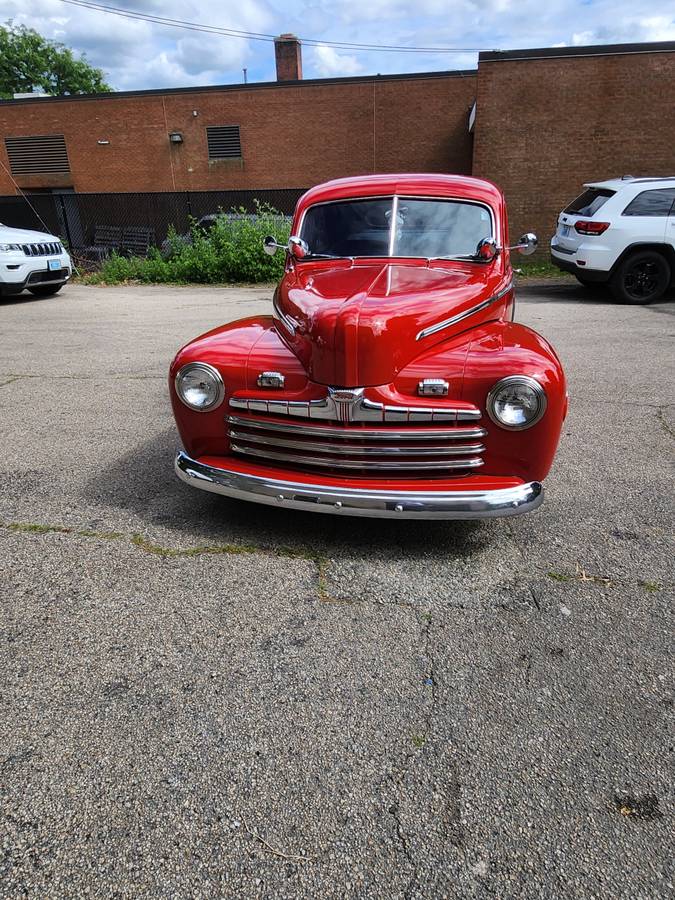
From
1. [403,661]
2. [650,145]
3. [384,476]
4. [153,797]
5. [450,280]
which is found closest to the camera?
[153,797]

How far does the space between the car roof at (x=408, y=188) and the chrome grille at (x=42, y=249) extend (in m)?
8.26

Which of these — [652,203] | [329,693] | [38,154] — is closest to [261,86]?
[38,154]

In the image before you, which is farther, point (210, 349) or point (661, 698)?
point (210, 349)

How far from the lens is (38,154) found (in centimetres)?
2364

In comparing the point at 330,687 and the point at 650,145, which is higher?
the point at 650,145

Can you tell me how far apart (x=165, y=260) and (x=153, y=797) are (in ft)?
50.7

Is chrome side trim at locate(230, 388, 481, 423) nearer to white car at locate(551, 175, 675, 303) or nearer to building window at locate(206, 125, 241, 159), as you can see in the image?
white car at locate(551, 175, 675, 303)

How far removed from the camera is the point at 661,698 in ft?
7.09

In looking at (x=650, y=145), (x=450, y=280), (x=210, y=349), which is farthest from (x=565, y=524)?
(x=650, y=145)

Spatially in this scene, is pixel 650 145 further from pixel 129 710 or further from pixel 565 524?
pixel 129 710

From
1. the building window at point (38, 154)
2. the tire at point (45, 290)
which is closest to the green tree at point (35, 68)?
the building window at point (38, 154)

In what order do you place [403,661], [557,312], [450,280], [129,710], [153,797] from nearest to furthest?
1. [153,797]
2. [129,710]
3. [403,661]
4. [450,280]
5. [557,312]

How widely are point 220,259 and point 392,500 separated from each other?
42.5ft

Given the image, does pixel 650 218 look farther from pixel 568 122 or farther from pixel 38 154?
pixel 38 154
